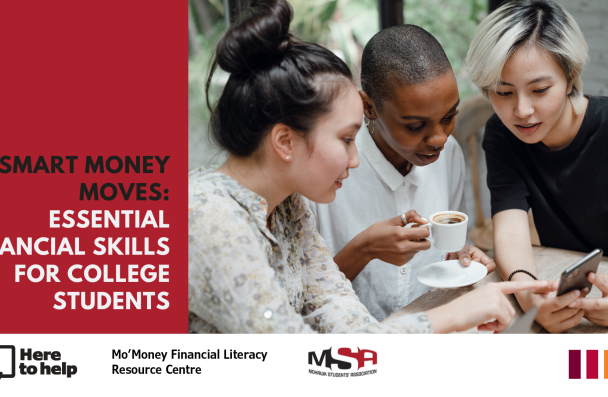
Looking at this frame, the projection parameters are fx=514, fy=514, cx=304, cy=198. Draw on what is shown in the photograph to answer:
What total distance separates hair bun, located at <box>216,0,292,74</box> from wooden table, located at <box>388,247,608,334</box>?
2.07ft

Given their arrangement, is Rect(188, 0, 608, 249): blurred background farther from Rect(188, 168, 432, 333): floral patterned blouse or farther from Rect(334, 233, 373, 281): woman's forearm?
Rect(188, 168, 432, 333): floral patterned blouse

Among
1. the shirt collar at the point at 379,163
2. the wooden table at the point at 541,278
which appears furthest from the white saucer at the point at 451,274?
the shirt collar at the point at 379,163

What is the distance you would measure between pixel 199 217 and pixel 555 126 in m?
1.03

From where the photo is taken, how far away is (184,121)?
126cm

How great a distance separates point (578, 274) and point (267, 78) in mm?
732

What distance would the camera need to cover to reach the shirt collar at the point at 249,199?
38.3 inches

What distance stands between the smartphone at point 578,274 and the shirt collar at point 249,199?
1.92 feet

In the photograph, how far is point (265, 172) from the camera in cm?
102
